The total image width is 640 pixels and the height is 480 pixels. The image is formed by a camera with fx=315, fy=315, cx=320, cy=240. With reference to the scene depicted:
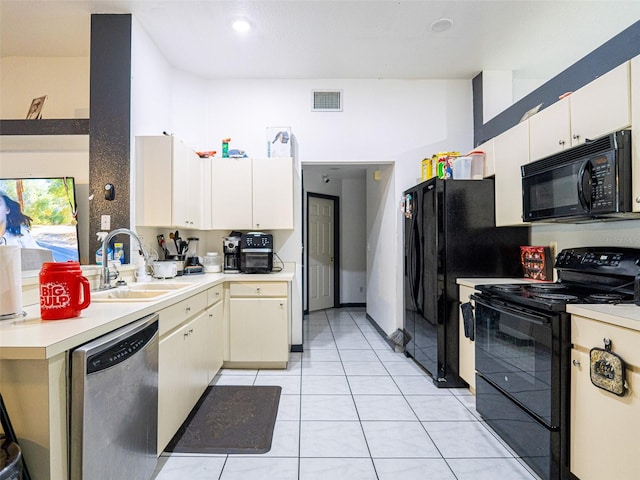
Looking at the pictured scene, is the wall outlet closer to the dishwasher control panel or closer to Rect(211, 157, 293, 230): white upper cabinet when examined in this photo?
Rect(211, 157, 293, 230): white upper cabinet

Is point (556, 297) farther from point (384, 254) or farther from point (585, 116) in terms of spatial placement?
point (384, 254)

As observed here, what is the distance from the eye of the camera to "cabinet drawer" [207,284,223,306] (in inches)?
98.7

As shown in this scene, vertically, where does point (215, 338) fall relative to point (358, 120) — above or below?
below

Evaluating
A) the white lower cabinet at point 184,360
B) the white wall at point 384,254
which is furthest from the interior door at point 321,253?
the white lower cabinet at point 184,360

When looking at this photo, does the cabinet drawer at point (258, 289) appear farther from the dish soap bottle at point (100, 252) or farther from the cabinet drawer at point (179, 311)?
the dish soap bottle at point (100, 252)

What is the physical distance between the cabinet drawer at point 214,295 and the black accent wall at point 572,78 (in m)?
3.00

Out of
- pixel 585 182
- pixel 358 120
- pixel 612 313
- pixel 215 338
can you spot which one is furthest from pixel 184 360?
pixel 358 120

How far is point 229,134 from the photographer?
11.2ft

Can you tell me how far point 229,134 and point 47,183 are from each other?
1.66 meters

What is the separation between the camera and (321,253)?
5.55 metres

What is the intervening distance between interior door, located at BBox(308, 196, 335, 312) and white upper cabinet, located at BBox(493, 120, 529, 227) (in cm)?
322

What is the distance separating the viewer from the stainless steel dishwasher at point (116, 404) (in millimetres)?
1021

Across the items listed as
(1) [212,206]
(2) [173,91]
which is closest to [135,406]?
(1) [212,206]

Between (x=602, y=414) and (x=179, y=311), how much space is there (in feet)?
6.89
